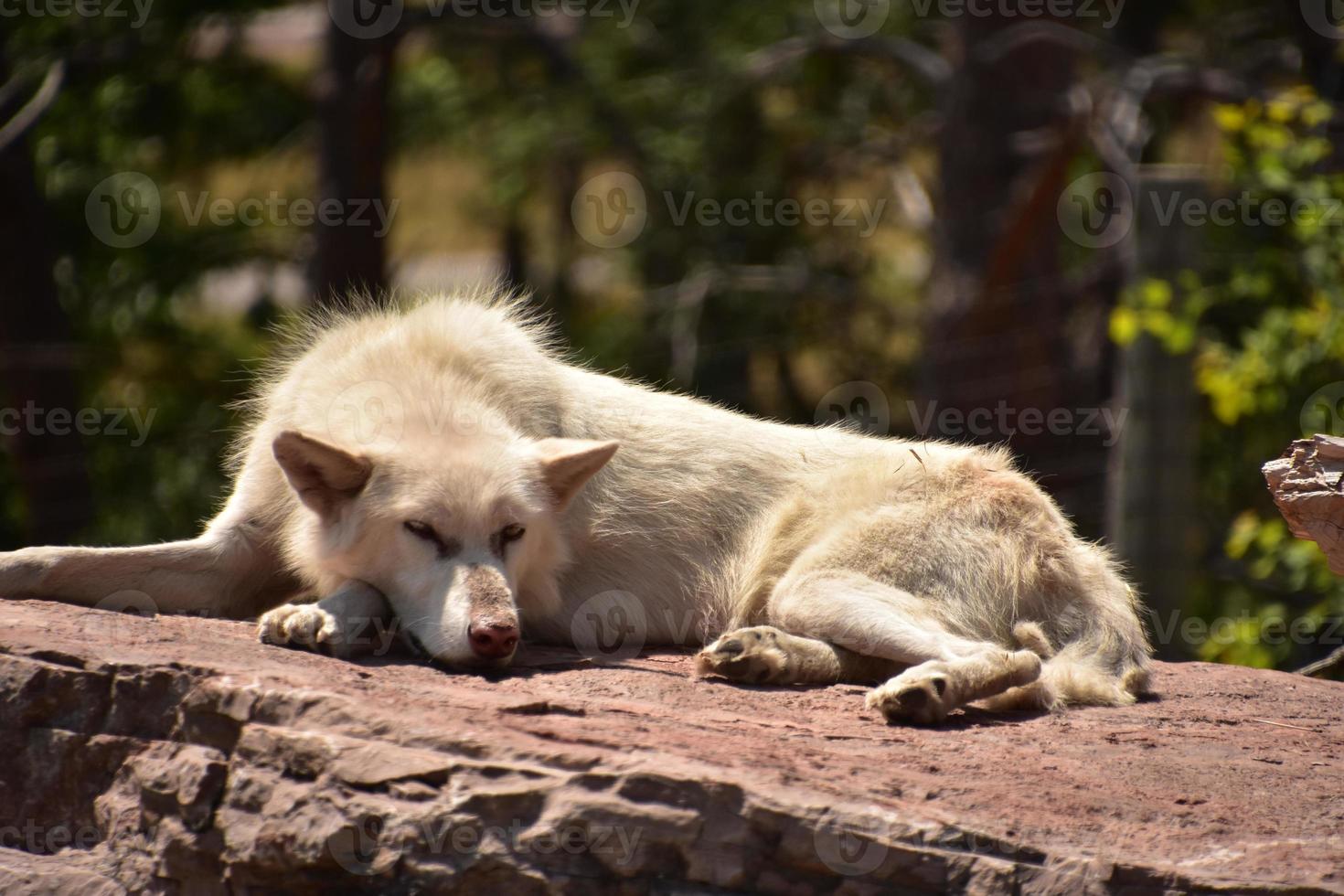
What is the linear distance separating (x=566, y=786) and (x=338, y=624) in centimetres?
117

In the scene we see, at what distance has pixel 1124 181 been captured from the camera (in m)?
8.96

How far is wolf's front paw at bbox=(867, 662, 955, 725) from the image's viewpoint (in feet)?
13.1

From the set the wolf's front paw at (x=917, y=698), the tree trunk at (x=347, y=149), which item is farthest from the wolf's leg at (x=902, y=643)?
the tree trunk at (x=347, y=149)

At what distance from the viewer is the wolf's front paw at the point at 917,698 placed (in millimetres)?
3994

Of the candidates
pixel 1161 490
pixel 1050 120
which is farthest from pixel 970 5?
pixel 1161 490

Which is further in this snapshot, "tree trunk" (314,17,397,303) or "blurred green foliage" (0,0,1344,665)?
"blurred green foliage" (0,0,1344,665)

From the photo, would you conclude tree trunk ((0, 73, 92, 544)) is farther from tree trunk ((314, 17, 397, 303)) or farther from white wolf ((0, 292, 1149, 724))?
white wolf ((0, 292, 1149, 724))

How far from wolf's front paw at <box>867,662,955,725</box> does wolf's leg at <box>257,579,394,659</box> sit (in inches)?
58.5

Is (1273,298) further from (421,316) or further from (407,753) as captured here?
(407,753)

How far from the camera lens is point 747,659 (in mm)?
4340

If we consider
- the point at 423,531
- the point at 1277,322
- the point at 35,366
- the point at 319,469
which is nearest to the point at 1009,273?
the point at 1277,322

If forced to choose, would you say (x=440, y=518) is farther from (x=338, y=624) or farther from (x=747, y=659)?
(x=747, y=659)

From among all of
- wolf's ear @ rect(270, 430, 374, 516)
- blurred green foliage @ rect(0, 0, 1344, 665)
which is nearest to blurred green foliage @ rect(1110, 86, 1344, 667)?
blurred green foliage @ rect(0, 0, 1344, 665)

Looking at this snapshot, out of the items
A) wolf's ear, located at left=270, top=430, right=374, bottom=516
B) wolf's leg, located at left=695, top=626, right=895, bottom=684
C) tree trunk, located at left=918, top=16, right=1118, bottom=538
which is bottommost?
wolf's leg, located at left=695, top=626, right=895, bottom=684
